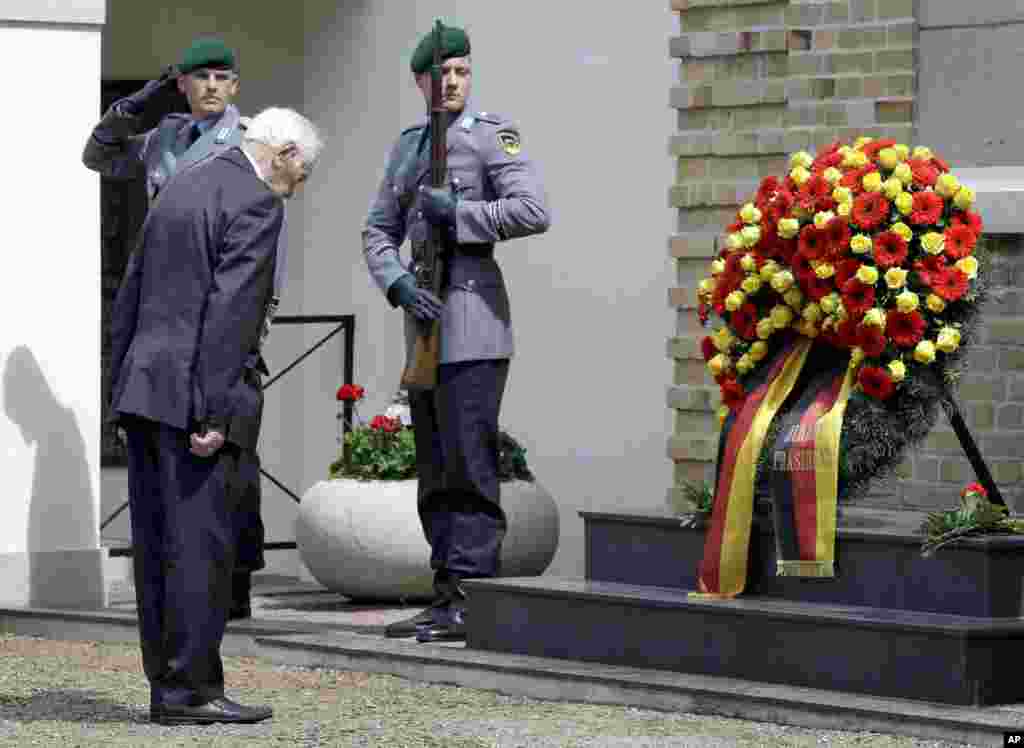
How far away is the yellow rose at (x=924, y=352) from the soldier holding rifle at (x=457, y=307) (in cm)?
139

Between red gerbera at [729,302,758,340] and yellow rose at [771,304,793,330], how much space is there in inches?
3.6

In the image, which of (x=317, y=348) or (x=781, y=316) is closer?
(x=781, y=316)

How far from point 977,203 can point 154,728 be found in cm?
335

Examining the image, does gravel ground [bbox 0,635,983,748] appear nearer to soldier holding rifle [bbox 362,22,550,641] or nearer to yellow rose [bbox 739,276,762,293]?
soldier holding rifle [bbox 362,22,550,641]

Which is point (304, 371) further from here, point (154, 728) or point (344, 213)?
point (154, 728)

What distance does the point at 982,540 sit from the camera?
22.4 feet

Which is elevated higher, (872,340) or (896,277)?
(896,277)

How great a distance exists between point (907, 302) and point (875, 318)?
0.34 feet

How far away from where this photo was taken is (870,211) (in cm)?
731

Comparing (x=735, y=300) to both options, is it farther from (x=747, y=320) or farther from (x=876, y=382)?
(x=876, y=382)

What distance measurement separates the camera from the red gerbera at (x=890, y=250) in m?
7.25

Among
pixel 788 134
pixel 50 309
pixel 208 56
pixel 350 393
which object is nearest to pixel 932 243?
pixel 788 134

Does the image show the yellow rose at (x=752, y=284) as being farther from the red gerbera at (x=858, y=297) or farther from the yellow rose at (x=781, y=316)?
the red gerbera at (x=858, y=297)

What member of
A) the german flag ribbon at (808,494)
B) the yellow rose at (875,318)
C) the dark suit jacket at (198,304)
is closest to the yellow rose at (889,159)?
the yellow rose at (875,318)
